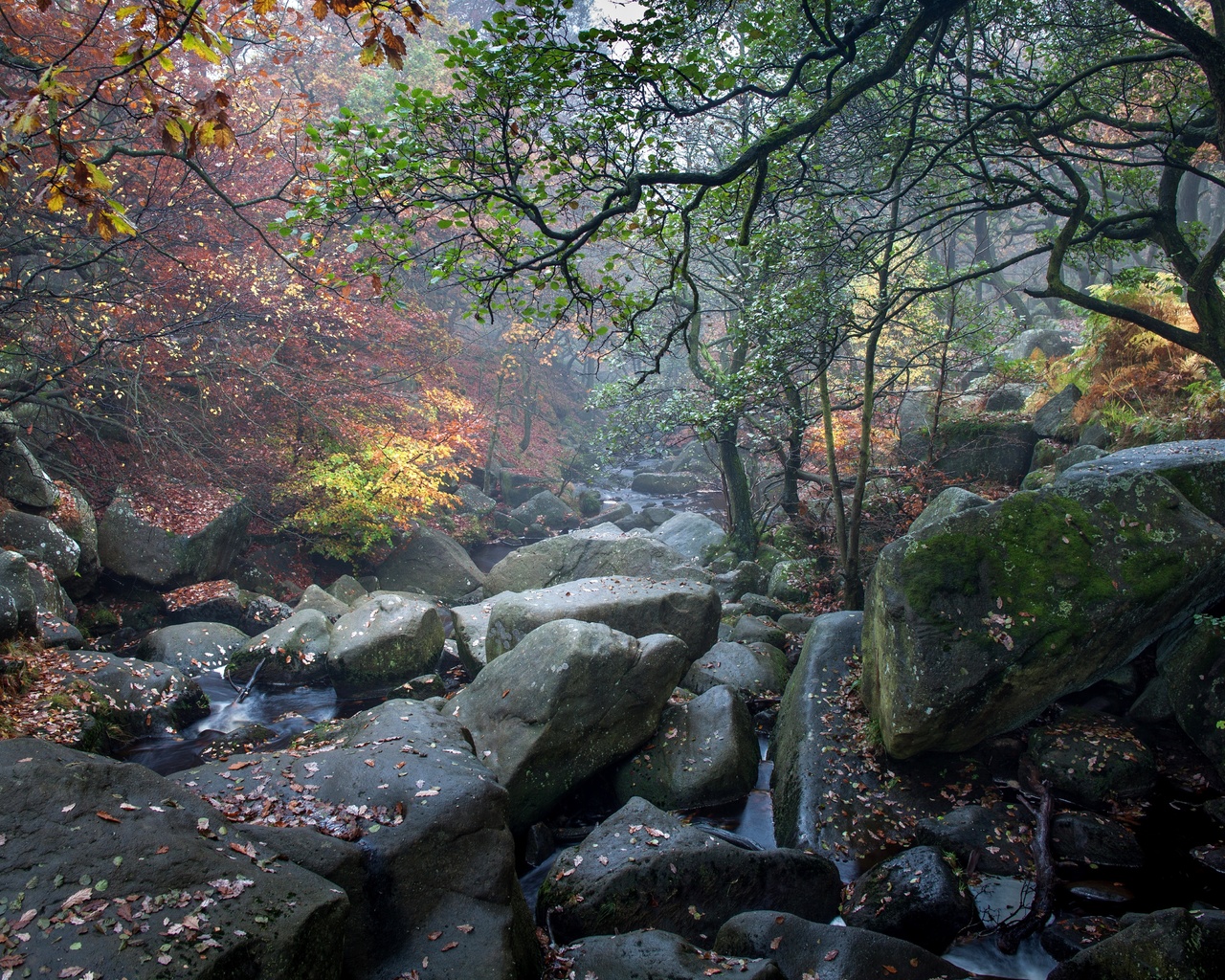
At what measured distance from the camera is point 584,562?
42.0 ft

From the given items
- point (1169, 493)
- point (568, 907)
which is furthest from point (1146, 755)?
point (568, 907)

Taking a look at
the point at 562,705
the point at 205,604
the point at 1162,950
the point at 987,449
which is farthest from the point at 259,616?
the point at 987,449

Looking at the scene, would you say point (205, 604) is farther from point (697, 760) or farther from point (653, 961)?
point (653, 961)

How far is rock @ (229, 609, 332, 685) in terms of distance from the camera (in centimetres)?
1054

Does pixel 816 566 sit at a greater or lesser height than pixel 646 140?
lesser

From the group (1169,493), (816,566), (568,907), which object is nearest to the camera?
(568,907)

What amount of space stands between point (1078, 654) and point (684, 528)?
10648 millimetres

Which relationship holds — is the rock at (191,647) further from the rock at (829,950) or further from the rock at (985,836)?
the rock at (985,836)

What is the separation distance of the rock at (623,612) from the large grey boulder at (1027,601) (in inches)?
112

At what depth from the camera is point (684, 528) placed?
1659 centimetres

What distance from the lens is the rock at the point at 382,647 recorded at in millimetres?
10352

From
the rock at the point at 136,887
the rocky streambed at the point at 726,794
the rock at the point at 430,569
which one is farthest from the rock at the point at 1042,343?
the rock at the point at 136,887

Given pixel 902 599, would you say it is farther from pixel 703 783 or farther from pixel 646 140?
pixel 646 140

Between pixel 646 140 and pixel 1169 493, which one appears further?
pixel 1169 493
